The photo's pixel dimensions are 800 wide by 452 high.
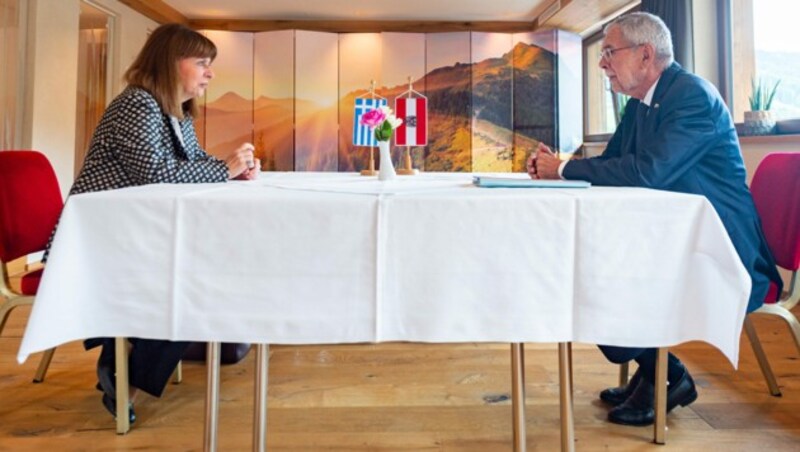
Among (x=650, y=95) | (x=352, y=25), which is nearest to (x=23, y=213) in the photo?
(x=650, y=95)

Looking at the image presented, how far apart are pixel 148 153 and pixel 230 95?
4.85 metres

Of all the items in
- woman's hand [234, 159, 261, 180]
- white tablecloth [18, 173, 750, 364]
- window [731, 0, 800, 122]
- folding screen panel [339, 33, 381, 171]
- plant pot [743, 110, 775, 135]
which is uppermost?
folding screen panel [339, 33, 381, 171]

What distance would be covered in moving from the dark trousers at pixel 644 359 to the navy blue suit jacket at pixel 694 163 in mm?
292

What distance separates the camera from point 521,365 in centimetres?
115

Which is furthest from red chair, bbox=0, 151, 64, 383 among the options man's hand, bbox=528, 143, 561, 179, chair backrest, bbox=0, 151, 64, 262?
man's hand, bbox=528, 143, 561, 179

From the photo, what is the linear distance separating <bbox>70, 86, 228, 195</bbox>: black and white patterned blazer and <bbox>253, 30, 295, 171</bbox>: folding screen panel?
14.4 feet

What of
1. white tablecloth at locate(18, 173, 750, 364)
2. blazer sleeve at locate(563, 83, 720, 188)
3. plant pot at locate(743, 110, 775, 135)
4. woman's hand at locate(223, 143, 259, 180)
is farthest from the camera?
plant pot at locate(743, 110, 775, 135)

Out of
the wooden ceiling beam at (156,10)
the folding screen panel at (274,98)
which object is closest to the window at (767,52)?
the folding screen panel at (274,98)

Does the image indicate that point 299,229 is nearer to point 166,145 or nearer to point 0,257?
point 166,145

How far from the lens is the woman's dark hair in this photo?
167 centimetres

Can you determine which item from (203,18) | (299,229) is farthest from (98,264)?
(203,18)

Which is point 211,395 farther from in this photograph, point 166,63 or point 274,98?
point 274,98

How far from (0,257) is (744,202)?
7.53 ft

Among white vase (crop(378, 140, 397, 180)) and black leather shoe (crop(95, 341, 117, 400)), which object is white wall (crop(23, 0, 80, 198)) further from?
white vase (crop(378, 140, 397, 180))
